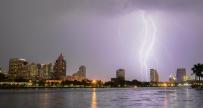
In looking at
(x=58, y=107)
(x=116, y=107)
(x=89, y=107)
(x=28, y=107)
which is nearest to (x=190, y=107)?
(x=116, y=107)

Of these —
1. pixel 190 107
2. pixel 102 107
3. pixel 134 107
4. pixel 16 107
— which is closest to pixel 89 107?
pixel 102 107

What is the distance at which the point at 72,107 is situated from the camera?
78.4m

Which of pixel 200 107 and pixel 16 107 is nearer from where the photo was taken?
pixel 200 107

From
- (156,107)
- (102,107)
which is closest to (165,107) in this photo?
(156,107)

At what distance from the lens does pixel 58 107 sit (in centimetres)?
7681

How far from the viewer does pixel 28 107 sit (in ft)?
258

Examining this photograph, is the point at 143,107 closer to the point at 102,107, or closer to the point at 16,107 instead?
the point at 102,107

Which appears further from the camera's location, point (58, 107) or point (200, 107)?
point (58, 107)

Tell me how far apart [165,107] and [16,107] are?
30.3 meters

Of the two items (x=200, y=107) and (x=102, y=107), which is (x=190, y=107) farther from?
(x=102, y=107)

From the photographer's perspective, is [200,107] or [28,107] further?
[28,107]

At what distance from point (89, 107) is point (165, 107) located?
1515cm

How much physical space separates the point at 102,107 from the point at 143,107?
8326mm

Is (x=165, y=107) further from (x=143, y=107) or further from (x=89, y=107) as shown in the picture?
(x=89, y=107)
